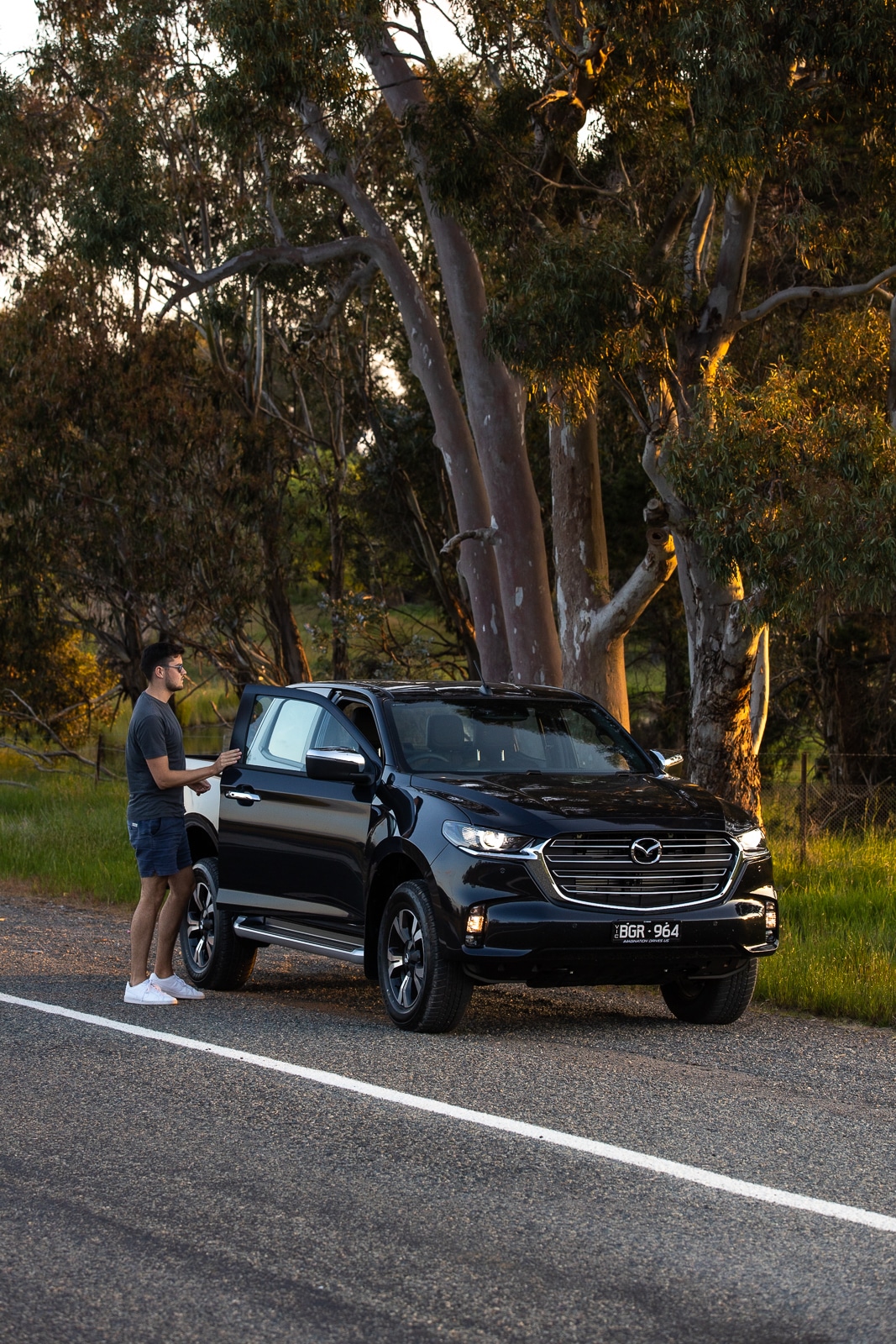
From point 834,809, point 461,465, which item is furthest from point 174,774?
point 461,465

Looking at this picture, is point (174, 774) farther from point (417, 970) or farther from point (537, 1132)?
point (537, 1132)

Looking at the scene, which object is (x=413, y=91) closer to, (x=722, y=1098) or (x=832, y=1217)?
(x=722, y=1098)

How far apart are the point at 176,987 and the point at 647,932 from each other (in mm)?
2990

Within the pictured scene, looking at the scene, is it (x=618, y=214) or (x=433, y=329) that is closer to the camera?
(x=618, y=214)

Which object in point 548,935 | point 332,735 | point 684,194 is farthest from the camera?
point 684,194

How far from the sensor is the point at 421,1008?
8.41 m

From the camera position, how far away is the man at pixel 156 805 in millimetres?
9453

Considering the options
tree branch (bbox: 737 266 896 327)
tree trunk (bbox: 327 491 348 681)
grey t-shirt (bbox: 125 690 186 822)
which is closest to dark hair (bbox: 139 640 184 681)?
grey t-shirt (bbox: 125 690 186 822)

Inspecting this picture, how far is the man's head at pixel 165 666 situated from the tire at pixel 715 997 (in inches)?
124

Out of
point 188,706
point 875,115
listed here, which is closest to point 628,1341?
point 875,115

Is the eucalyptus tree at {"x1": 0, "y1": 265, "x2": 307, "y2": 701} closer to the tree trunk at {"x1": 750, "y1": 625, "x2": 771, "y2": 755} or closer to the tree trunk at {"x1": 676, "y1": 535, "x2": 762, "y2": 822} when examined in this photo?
the tree trunk at {"x1": 750, "y1": 625, "x2": 771, "y2": 755}

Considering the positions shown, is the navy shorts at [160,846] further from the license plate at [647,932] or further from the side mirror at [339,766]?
the license plate at [647,932]

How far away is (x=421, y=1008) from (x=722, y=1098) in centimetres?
178

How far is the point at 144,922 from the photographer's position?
9484mm
